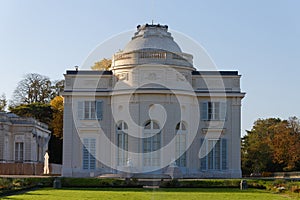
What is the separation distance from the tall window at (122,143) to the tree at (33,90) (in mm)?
33332

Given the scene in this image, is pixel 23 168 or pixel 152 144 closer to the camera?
pixel 152 144

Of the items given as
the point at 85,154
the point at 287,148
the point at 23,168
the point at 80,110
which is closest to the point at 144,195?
the point at 85,154

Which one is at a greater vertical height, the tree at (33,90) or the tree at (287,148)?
the tree at (33,90)

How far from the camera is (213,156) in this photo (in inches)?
1767

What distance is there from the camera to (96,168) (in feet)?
145

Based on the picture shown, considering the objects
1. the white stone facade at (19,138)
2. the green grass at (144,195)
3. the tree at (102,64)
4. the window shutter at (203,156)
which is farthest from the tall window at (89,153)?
the tree at (102,64)

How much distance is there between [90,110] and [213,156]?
32.6 ft

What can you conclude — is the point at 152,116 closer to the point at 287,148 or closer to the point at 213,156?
the point at 213,156

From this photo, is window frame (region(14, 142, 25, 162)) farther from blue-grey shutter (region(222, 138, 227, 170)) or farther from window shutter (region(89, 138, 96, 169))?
blue-grey shutter (region(222, 138, 227, 170))

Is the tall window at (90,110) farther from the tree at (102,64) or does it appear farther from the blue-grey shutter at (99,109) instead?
the tree at (102,64)

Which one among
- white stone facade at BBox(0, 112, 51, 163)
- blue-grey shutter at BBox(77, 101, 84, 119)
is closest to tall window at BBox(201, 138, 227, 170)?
blue-grey shutter at BBox(77, 101, 84, 119)

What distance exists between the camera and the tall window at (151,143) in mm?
43062

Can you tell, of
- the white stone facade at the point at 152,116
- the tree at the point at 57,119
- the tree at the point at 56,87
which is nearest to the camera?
the white stone facade at the point at 152,116

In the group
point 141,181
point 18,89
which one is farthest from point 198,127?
point 18,89
